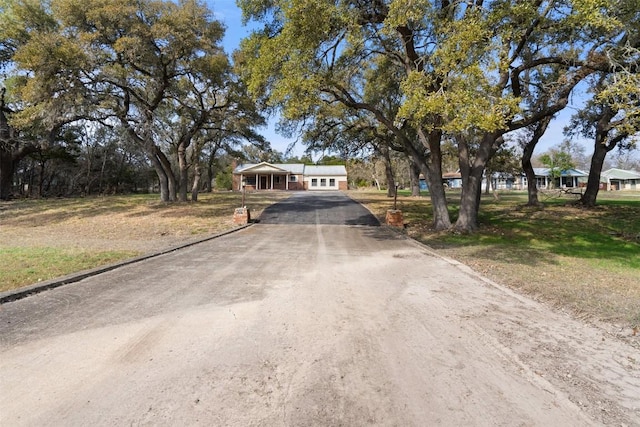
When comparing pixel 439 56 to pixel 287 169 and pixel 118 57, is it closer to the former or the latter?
pixel 118 57

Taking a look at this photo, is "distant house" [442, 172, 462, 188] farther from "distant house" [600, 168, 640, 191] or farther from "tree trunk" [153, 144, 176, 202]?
"tree trunk" [153, 144, 176, 202]

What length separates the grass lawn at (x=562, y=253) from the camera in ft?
18.4

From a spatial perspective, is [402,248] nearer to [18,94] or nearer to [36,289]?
[36,289]

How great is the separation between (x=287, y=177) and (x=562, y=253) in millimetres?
48418

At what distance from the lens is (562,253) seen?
9781mm

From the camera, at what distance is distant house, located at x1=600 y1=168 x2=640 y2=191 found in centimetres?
6344

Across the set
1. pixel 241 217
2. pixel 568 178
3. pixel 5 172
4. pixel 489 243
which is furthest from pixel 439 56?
pixel 568 178

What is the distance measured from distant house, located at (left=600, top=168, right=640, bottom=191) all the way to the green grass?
77.3 metres

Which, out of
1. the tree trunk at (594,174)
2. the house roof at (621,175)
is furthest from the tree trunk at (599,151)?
the house roof at (621,175)

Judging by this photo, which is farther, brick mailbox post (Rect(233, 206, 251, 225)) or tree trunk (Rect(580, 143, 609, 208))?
tree trunk (Rect(580, 143, 609, 208))

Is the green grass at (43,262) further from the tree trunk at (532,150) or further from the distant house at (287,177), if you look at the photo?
the distant house at (287,177)

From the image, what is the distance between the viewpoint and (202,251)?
9.43 metres

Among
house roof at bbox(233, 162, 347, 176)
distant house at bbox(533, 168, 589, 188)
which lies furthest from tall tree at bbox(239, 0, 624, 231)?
distant house at bbox(533, 168, 589, 188)

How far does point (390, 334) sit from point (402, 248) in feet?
20.9
